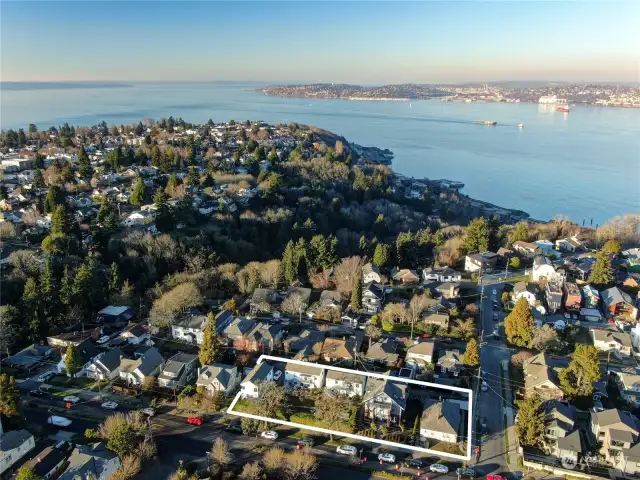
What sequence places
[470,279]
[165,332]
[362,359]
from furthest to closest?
[470,279], [165,332], [362,359]

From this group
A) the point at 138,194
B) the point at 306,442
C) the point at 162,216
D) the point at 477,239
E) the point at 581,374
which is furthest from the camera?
the point at 138,194

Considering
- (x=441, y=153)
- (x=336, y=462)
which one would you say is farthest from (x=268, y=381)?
(x=441, y=153)

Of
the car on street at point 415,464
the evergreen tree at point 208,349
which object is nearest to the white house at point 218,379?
the evergreen tree at point 208,349

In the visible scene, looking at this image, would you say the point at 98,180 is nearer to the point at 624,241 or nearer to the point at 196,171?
the point at 196,171

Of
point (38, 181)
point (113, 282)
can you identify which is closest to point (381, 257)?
point (113, 282)

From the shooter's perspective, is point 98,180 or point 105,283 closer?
point 105,283

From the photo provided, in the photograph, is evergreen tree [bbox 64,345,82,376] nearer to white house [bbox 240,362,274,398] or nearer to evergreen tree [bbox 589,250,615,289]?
white house [bbox 240,362,274,398]

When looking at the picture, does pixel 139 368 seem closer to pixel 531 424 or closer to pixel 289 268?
pixel 289 268
